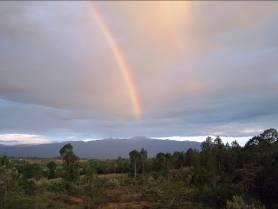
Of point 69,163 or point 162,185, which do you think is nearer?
point 162,185

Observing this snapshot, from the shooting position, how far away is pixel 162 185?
68938 millimetres

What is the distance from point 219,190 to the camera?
45.4 metres

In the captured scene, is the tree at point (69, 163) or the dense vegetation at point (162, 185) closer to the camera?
the dense vegetation at point (162, 185)

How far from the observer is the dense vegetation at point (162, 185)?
3797 cm

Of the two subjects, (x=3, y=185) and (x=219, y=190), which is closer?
(x=3, y=185)

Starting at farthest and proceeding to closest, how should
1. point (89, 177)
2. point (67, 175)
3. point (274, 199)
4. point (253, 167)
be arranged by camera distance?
point (67, 175)
point (89, 177)
point (253, 167)
point (274, 199)

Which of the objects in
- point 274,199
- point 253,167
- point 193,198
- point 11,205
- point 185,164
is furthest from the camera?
point 185,164

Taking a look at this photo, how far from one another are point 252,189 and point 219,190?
17.2ft

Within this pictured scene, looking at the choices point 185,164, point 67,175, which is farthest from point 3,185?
point 185,164

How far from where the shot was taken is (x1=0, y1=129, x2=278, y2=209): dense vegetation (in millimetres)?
37969

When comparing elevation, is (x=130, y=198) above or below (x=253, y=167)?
below

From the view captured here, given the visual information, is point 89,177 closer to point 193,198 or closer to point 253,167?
point 193,198

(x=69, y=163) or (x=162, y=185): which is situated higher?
(x=69, y=163)

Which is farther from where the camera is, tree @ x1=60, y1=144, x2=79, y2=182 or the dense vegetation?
tree @ x1=60, y1=144, x2=79, y2=182
